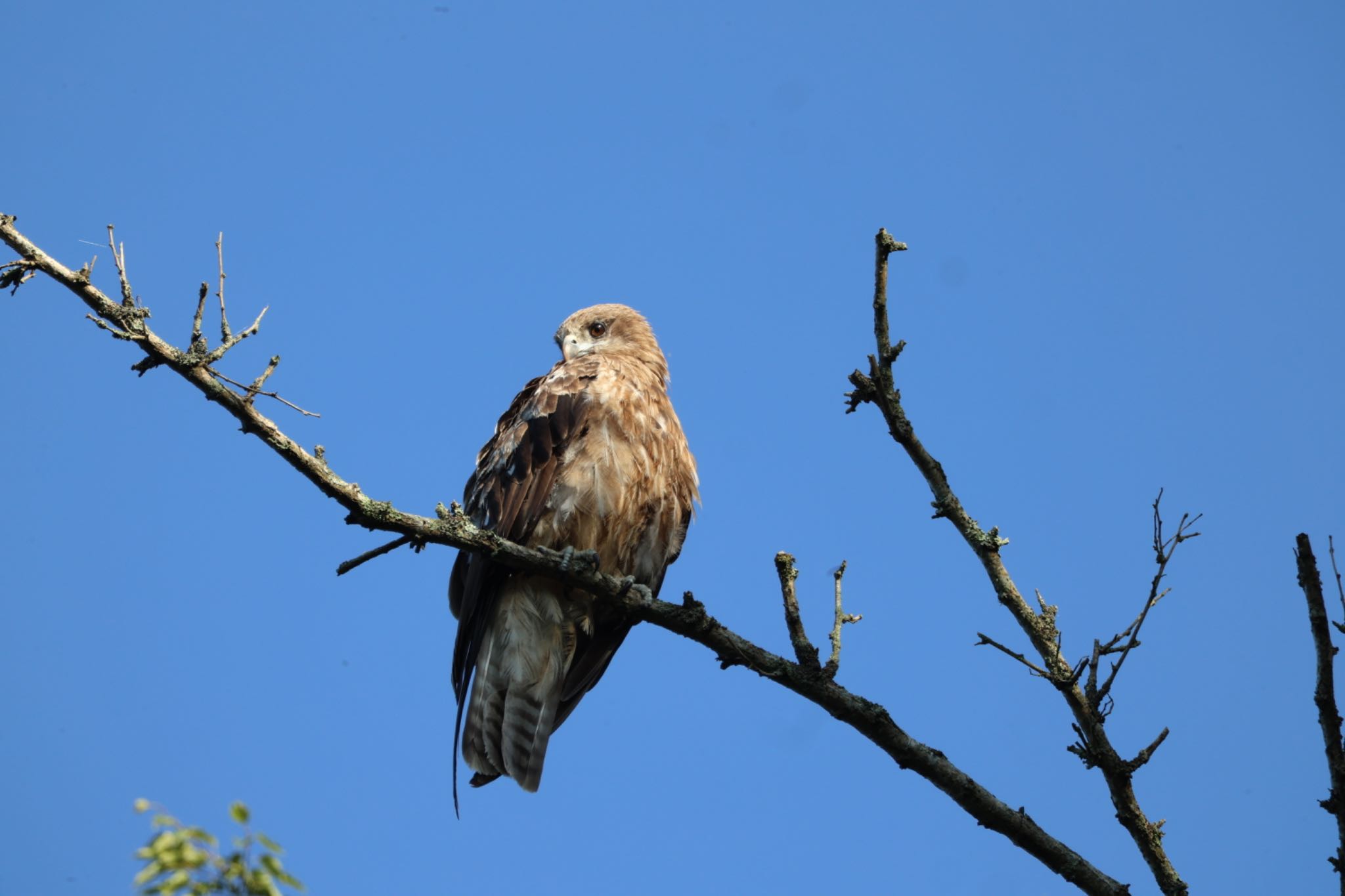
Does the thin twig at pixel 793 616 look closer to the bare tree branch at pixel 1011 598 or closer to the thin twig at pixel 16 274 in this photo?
the bare tree branch at pixel 1011 598

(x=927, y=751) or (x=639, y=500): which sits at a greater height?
(x=639, y=500)

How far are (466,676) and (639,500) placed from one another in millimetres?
1188

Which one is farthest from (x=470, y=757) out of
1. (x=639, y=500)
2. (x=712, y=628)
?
(x=712, y=628)

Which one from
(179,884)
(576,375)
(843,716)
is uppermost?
(576,375)

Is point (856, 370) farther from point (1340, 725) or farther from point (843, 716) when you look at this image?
point (1340, 725)

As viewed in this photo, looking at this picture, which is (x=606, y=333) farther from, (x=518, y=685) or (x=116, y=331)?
(x=116, y=331)

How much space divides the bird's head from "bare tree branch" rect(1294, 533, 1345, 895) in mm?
4046

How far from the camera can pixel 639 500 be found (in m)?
5.49

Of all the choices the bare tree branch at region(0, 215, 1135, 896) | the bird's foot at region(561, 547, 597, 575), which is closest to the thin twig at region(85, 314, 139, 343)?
the bare tree branch at region(0, 215, 1135, 896)

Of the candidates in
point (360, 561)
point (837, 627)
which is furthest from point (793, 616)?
point (360, 561)

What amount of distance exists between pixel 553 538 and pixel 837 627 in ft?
5.46

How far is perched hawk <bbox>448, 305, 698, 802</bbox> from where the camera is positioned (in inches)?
210

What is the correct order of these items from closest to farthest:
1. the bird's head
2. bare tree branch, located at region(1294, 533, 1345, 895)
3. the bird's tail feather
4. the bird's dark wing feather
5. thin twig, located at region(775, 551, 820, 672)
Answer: bare tree branch, located at region(1294, 533, 1345, 895) → thin twig, located at region(775, 551, 820, 672) → the bird's dark wing feather → the bird's tail feather → the bird's head

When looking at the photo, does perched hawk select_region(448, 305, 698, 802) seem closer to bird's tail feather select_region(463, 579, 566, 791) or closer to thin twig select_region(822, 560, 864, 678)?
bird's tail feather select_region(463, 579, 566, 791)
